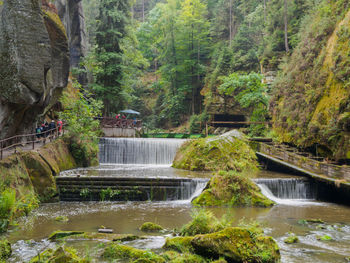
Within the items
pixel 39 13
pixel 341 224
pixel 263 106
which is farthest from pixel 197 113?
pixel 341 224

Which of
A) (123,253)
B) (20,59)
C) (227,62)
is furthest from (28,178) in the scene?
(227,62)

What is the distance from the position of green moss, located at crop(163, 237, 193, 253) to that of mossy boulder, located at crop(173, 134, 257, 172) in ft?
37.4

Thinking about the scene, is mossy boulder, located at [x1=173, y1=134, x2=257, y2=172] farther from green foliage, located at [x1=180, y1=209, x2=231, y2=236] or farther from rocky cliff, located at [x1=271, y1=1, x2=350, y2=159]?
green foliage, located at [x1=180, y1=209, x2=231, y2=236]

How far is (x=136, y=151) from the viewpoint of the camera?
82.7 ft

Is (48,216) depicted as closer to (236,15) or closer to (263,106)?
(263,106)

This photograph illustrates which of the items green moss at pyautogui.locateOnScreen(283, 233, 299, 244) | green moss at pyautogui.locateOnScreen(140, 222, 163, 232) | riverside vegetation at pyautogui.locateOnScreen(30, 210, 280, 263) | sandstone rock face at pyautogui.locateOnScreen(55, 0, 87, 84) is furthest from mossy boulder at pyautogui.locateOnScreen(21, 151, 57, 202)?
sandstone rock face at pyautogui.locateOnScreen(55, 0, 87, 84)

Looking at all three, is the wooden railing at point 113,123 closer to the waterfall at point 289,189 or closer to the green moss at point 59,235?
the waterfall at point 289,189

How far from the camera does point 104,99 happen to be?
109 feet

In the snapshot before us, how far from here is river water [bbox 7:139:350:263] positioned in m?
7.68

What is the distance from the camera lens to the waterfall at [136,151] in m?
24.9

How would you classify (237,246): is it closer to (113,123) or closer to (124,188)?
(124,188)

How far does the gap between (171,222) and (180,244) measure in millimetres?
2950

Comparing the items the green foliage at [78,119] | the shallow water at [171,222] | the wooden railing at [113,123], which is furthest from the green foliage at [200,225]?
the wooden railing at [113,123]

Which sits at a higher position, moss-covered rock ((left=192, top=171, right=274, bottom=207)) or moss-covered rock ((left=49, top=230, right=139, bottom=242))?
moss-covered rock ((left=192, top=171, right=274, bottom=207))
